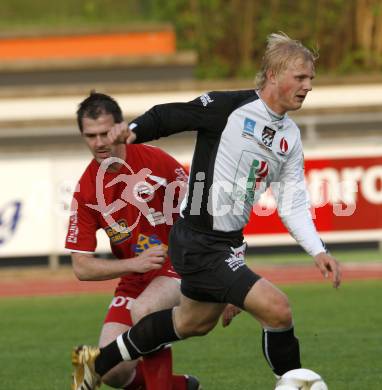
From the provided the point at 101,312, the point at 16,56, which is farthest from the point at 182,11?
the point at 101,312

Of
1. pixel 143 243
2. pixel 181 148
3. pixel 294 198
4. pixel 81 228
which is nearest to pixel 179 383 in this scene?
pixel 143 243

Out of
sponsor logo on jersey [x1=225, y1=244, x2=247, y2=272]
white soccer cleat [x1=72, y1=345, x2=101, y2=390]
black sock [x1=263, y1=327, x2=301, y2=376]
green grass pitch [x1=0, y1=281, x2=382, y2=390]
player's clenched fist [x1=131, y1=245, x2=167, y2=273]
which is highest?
sponsor logo on jersey [x1=225, y1=244, x2=247, y2=272]

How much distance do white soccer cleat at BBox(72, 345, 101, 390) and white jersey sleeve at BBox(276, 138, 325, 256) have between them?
1357 millimetres

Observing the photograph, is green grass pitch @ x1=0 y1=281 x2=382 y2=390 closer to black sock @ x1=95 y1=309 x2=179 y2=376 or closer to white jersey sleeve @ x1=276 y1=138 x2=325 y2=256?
black sock @ x1=95 y1=309 x2=179 y2=376

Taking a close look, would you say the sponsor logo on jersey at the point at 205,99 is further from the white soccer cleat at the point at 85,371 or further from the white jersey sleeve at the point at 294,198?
the white soccer cleat at the point at 85,371

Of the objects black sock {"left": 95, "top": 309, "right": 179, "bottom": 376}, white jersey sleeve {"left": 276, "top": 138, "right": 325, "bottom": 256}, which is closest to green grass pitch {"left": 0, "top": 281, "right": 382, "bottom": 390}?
black sock {"left": 95, "top": 309, "right": 179, "bottom": 376}

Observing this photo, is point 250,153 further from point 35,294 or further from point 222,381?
point 35,294

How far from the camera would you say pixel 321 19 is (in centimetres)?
2780

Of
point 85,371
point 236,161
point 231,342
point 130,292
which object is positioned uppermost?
point 236,161

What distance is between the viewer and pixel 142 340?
6.18 metres

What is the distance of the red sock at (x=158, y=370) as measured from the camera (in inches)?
247

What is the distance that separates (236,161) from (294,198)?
413 millimetres

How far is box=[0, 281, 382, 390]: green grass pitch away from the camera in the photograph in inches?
294

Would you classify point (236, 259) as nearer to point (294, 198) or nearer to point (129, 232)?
point (294, 198)
